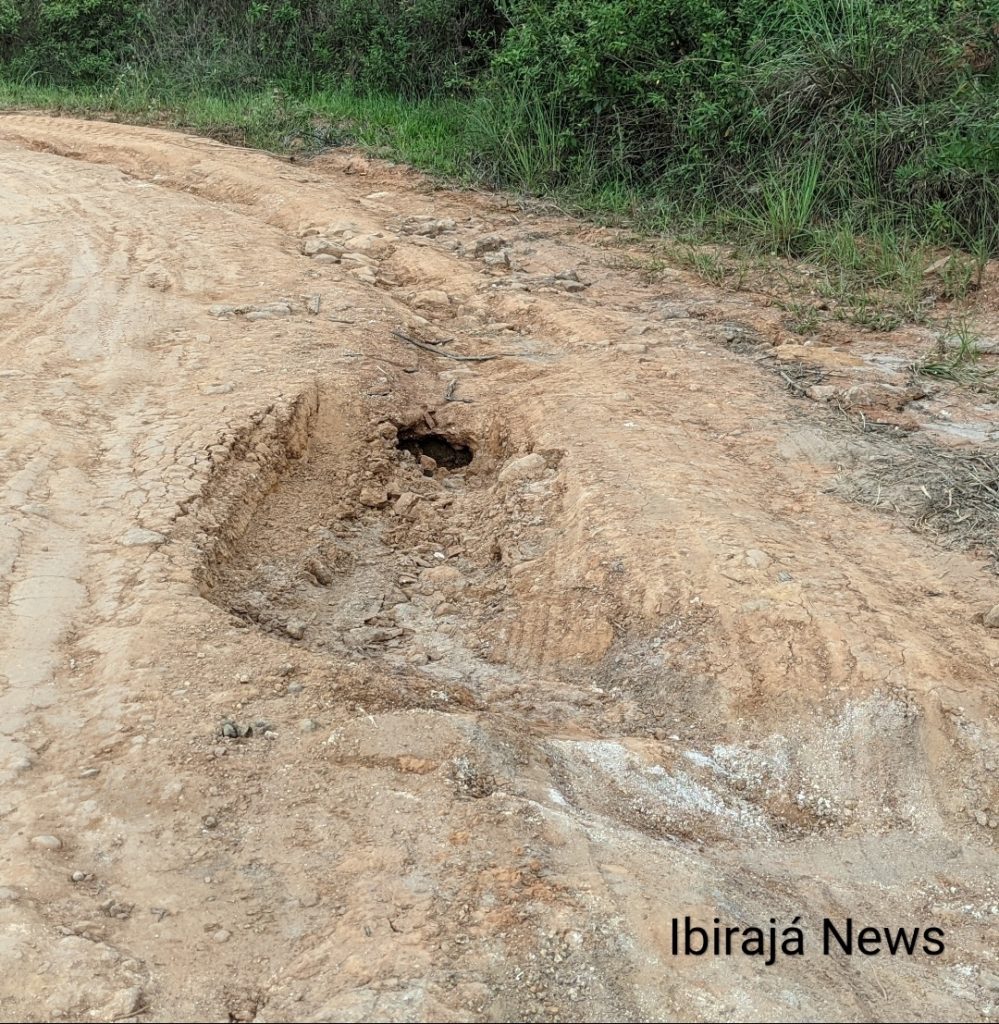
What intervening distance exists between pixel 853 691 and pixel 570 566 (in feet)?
2.86

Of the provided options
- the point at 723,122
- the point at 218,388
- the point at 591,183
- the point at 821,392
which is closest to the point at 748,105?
the point at 723,122

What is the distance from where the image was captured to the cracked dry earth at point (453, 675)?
80.6 inches

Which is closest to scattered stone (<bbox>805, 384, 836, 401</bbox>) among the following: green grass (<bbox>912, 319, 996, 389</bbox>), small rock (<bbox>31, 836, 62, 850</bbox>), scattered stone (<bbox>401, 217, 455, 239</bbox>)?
green grass (<bbox>912, 319, 996, 389</bbox>)

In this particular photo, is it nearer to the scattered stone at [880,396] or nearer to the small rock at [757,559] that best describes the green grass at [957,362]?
the scattered stone at [880,396]

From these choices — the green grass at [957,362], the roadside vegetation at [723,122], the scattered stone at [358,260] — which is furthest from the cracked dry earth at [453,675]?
the roadside vegetation at [723,122]

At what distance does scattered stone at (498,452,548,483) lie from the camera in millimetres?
3781

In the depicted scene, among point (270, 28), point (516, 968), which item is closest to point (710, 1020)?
point (516, 968)

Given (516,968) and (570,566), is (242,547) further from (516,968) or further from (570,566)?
(516,968)

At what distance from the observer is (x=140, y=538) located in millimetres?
3170

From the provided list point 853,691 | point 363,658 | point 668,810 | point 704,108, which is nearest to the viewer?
point 668,810

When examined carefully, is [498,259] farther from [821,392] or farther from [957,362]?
[957,362]

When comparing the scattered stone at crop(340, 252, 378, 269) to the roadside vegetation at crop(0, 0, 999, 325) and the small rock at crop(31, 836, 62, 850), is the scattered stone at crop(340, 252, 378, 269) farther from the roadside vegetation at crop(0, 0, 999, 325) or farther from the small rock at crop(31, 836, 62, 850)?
the small rock at crop(31, 836, 62, 850)

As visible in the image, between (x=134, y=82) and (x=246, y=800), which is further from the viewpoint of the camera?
(x=134, y=82)

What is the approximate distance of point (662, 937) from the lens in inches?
81.5
